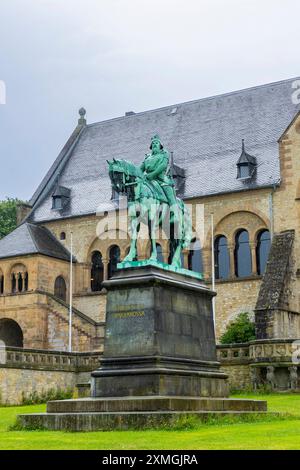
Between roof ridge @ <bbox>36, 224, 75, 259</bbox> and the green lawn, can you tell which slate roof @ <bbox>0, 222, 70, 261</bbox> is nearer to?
roof ridge @ <bbox>36, 224, 75, 259</bbox>

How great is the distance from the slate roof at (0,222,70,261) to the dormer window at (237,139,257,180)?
41.6 ft

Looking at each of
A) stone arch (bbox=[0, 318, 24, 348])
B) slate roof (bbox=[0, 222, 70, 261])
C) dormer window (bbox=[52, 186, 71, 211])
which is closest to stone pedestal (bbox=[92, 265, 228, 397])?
slate roof (bbox=[0, 222, 70, 261])

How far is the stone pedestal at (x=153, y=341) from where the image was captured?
17516 mm

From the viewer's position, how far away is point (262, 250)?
145 ft

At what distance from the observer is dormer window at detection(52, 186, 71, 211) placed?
172 feet

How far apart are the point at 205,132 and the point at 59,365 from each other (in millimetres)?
20903

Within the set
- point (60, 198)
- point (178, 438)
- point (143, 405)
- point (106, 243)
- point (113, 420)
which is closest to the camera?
point (178, 438)

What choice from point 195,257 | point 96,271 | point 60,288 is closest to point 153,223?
point 195,257

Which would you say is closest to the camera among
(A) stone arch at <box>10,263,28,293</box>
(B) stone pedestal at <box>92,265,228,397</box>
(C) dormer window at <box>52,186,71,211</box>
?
(B) stone pedestal at <box>92,265,228,397</box>

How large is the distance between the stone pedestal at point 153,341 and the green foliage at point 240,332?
2171cm

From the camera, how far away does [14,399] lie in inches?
1296

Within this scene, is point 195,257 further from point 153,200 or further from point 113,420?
point 113,420

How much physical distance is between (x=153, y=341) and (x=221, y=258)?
28.3m
